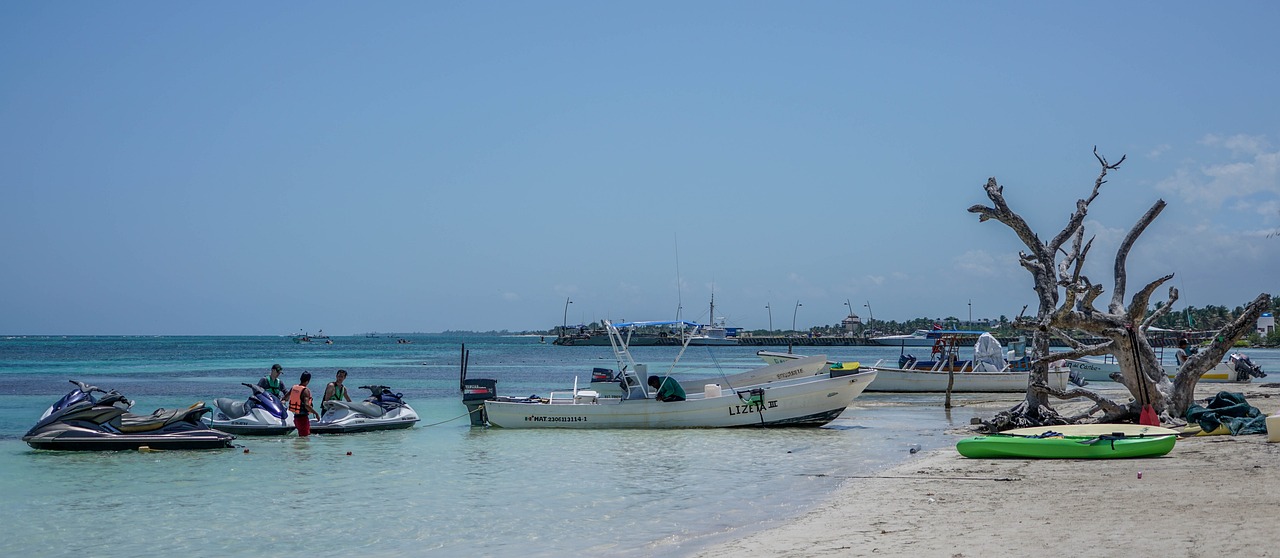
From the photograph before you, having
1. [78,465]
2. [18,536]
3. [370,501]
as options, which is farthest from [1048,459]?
[78,465]

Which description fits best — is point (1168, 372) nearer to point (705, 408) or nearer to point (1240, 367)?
point (1240, 367)

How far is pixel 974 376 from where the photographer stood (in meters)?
31.9

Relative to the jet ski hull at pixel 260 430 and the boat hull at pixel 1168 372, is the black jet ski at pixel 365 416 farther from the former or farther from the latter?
the boat hull at pixel 1168 372

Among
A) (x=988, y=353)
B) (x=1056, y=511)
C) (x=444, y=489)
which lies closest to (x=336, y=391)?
(x=444, y=489)

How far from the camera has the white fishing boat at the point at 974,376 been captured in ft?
104

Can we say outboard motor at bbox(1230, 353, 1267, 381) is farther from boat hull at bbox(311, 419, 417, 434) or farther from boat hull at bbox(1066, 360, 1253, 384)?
boat hull at bbox(311, 419, 417, 434)

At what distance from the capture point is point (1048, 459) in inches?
499

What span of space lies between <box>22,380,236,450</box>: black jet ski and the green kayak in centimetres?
1228

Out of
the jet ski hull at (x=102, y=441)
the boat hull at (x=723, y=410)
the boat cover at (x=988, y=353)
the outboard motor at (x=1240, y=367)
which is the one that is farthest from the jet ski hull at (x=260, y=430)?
the outboard motor at (x=1240, y=367)

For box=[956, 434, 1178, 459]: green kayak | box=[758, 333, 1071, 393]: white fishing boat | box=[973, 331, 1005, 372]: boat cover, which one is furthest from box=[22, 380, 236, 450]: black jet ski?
box=[973, 331, 1005, 372]: boat cover

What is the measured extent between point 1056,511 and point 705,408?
1171 cm

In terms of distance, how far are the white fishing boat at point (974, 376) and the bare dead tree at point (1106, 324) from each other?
46.6ft

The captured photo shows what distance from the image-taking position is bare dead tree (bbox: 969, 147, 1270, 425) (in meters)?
15.7

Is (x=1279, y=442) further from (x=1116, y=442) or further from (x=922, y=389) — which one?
(x=922, y=389)
